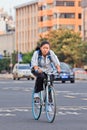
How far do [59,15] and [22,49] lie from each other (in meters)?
26.8

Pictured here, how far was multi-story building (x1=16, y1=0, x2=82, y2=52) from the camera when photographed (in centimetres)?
15825

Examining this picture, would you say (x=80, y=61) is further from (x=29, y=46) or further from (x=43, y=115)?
(x=43, y=115)

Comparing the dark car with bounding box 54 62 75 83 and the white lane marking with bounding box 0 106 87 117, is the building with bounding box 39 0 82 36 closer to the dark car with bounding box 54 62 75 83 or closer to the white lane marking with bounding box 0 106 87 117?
the dark car with bounding box 54 62 75 83

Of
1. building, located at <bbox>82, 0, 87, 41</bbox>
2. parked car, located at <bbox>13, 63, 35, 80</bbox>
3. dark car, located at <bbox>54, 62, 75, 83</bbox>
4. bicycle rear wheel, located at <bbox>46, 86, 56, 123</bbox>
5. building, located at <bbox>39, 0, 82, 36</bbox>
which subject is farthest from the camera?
building, located at <bbox>39, 0, 82, 36</bbox>

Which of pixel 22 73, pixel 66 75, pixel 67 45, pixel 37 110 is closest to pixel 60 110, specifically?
pixel 37 110

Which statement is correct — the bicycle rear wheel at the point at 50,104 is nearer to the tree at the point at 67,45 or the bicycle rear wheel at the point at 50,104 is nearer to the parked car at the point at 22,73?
the parked car at the point at 22,73

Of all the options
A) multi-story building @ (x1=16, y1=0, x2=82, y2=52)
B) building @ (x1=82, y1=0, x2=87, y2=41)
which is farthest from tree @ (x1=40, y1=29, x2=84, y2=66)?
multi-story building @ (x1=16, y1=0, x2=82, y2=52)

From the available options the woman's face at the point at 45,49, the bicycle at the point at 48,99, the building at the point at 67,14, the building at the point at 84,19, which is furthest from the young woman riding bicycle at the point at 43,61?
the building at the point at 67,14

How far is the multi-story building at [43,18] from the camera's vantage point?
158 meters

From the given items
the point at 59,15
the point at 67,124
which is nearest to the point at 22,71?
the point at 67,124

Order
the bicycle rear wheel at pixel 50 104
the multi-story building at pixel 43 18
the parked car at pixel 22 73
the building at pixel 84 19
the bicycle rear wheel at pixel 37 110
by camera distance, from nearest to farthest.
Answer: the bicycle rear wheel at pixel 50 104, the bicycle rear wheel at pixel 37 110, the parked car at pixel 22 73, the building at pixel 84 19, the multi-story building at pixel 43 18

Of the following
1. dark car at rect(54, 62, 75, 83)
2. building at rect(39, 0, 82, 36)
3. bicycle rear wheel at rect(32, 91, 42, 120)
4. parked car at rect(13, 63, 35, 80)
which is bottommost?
parked car at rect(13, 63, 35, 80)

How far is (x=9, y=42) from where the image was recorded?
19350cm

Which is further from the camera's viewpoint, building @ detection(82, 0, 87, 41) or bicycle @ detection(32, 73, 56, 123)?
building @ detection(82, 0, 87, 41)
